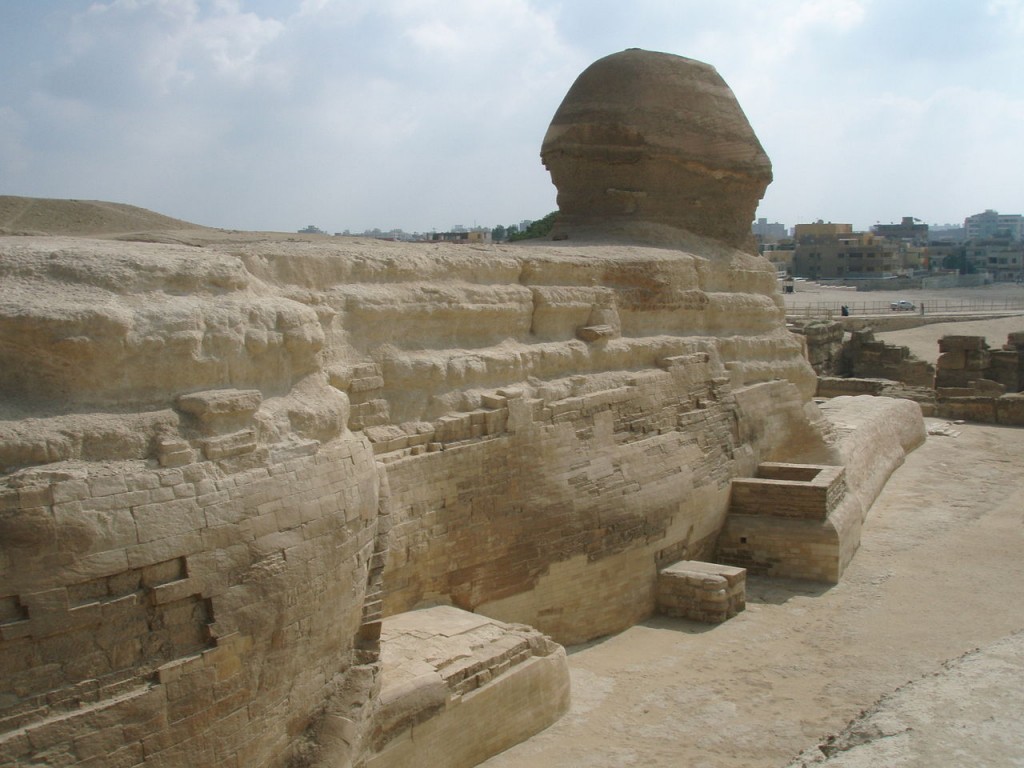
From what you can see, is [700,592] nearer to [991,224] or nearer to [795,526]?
[795,526]

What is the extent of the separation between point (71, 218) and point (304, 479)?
11.4ft

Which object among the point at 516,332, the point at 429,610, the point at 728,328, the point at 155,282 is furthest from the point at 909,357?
the point at 155,282

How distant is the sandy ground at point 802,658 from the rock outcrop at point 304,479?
0.47 metres

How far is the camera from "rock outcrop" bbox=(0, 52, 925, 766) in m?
4.00

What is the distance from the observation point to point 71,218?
705 cm

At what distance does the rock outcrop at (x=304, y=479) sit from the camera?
13.1 feet

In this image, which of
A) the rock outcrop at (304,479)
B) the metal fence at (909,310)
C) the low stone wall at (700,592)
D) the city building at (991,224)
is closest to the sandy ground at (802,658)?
the low stone wall at (700,592)

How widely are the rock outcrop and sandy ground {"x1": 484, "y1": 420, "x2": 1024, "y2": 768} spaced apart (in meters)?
0.47

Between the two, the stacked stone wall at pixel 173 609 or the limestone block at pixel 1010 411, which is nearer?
the stacked stone wall at pixel 173 609

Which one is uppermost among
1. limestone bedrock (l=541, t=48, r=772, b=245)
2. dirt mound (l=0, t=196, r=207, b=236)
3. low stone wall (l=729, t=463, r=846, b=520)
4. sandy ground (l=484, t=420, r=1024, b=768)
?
limestone bedrock (l=541, t=48, r=772, b=245)

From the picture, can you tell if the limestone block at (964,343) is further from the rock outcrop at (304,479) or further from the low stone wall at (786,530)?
the rock outcrop at (304,479)

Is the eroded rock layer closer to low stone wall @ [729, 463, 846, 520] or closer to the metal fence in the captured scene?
low stone wall @ [729, 463, 846, 520]

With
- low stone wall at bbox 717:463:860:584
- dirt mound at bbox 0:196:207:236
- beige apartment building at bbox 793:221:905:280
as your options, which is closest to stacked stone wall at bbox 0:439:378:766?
dirt mound at bbox 0:196:207:236

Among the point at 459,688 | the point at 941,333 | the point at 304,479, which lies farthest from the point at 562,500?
the point at 941,333
